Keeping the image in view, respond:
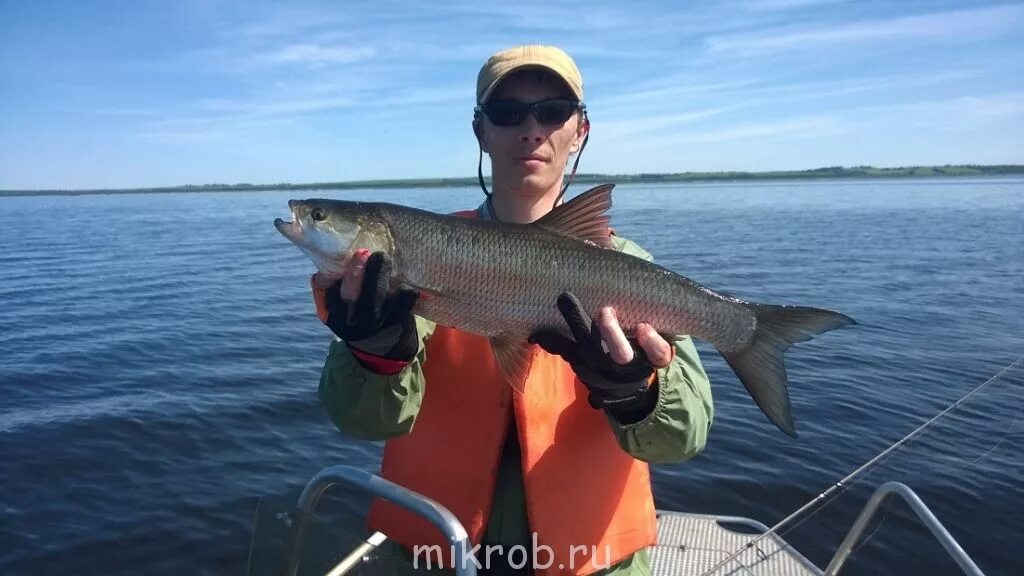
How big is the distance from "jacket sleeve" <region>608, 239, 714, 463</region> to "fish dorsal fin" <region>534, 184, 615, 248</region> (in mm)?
850

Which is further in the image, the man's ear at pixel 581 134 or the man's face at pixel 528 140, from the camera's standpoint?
the man's ear at pixel 581 134

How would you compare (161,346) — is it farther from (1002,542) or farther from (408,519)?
(1002,542)

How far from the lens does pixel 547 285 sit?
12.3 feet

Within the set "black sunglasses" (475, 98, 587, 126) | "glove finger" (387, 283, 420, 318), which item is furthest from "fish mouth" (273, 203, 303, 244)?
"black sunglasses" (475, 98, 587, 126)

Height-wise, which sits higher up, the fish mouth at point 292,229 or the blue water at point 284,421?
the fish mouth at point 292,229

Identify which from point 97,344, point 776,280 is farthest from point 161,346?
point 776,280

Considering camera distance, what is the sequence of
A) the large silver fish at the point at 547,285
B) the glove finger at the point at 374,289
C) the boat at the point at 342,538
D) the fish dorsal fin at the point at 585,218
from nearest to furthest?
the boat at the point at 342,538, the glove finger at the point at 374,289, the large silver fish at the point at 547,285, the fish dorsal fin at the point at 585,218

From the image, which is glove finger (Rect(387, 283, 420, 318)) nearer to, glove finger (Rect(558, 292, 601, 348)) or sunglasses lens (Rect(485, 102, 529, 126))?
glove finger (Rect(558, 292, 601, 348))

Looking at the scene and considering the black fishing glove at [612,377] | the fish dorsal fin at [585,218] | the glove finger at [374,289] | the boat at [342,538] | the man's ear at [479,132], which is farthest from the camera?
the man's ear at [479,132]

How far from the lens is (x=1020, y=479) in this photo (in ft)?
33.6

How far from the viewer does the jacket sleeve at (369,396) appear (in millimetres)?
3449

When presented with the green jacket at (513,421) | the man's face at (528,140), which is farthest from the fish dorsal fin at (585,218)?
the green jacket at (513,421)

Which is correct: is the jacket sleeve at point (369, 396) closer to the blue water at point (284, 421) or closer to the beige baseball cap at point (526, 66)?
the beige baseball cap at point (526, 66)

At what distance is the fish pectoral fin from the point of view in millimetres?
3600
